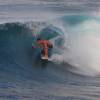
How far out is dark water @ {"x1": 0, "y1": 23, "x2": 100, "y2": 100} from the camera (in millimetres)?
14828

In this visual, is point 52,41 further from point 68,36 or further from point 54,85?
point 54,85

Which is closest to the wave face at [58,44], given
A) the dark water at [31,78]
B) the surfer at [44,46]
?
the dark water at [31,78]

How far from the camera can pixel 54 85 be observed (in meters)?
16.4

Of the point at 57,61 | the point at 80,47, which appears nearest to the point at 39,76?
the point at 57,61

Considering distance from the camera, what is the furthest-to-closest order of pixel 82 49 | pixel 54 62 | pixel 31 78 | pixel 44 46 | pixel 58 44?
pixel 58 44
pixel 82 49
pixel 44 46
pixel 54 62
pixel 31 78

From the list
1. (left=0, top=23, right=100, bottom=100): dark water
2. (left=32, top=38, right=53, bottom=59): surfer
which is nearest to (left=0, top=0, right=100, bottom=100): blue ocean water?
(left=0, top=23, right=100, bottom=100): dark water

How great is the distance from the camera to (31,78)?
17453mm

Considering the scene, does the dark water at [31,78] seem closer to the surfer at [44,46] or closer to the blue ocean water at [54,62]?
the blue ocean water at [54,62]

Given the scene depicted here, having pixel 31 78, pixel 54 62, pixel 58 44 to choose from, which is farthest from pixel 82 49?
pixel 31 78

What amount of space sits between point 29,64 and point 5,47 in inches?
111

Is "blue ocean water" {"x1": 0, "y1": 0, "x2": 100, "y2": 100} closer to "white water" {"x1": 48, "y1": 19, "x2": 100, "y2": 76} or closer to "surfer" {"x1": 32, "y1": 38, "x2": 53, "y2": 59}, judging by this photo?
"white water" {"x1": 48, "y1": 19, "x2": 100, "y2": 76}

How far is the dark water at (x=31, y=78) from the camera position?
1483cm

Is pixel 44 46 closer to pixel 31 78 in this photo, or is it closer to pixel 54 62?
pixel 54 62

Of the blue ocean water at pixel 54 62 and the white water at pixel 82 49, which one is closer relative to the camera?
the blue ocean water at pixel 54 62
